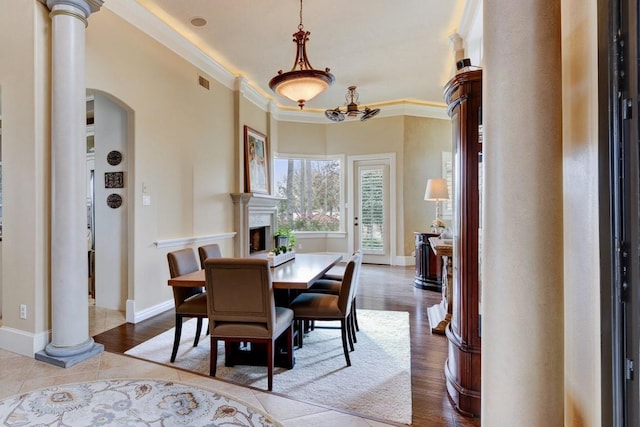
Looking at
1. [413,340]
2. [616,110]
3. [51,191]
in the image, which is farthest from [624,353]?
[51,191]

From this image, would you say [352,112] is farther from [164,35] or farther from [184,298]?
[184,298]

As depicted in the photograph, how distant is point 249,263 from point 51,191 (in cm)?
193

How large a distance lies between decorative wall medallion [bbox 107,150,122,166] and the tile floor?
82.1 inches

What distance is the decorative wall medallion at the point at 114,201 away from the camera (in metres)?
4.00

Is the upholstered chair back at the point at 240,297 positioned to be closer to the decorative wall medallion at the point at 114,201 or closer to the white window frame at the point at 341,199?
the decorative wall medallion at the point at 114,201

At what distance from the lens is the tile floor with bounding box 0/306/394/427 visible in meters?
2.00

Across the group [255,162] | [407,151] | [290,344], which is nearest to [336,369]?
[290,344]

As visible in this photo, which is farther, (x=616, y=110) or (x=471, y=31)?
(x=471, y=31)

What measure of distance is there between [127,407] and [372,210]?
242 inches

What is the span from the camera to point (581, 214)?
1.30 metres

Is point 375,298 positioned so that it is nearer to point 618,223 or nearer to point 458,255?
point 458,255

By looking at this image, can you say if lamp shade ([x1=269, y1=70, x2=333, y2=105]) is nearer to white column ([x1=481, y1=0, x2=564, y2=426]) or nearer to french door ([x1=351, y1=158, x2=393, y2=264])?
white column ([x1=481, y1=0, x2=564, y2=426])

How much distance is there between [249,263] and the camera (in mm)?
2176

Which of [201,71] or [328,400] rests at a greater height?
[201,71]
